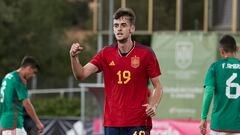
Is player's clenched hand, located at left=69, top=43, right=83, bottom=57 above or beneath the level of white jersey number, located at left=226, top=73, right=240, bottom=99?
above

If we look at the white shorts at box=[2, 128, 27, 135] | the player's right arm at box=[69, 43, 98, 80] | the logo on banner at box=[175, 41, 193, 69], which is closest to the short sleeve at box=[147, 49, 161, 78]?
the player's right arm at box=[69, 43, 98, 80]

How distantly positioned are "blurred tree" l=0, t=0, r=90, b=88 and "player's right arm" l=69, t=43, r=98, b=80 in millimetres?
30428

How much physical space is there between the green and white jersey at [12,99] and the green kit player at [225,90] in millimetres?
3575

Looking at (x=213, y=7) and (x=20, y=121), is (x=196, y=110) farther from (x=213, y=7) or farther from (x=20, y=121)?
(x=20, y=121)

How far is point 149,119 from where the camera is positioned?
31.3 ft

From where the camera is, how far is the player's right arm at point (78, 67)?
8758 millimetres

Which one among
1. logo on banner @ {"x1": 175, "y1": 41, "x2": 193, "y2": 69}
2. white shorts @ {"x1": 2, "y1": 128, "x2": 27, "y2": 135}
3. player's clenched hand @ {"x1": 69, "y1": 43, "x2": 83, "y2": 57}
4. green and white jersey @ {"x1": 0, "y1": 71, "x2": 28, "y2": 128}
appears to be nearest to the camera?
player's clenched hand @ {"x1": 69, "y1": 43, "x2": 83, "y2": 57}

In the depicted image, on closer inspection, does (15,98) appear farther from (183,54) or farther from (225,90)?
(183,54)

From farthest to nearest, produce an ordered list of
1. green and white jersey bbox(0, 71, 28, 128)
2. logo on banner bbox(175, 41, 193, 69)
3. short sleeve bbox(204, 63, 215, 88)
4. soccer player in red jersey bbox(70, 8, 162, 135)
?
1. logo on banner bbox(175, 41, 193, 69)
2. green and white jersey bbox(0, 71, 28, 128)
3. short sleeve bbox(204, 63, 215, 88)
4. soccer player in red jersey bbox(70, 8, 162, 135)

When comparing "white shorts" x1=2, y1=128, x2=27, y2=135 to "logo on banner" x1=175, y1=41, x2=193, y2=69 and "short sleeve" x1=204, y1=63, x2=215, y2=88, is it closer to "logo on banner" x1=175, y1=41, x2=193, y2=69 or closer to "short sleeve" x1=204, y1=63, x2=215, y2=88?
"short sleeve" x1=204, y1=63, x2=215, y2=88

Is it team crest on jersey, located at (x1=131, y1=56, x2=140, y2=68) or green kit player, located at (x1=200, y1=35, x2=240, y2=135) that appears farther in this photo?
green kit player, located at (x1=200, y1=35, x2=240, y2=135)

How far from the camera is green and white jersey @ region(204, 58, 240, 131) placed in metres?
10.7

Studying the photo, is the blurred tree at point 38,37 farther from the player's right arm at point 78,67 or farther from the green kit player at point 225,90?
the player's right arm at point 78,67

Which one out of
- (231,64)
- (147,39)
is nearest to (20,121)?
(231,64)
